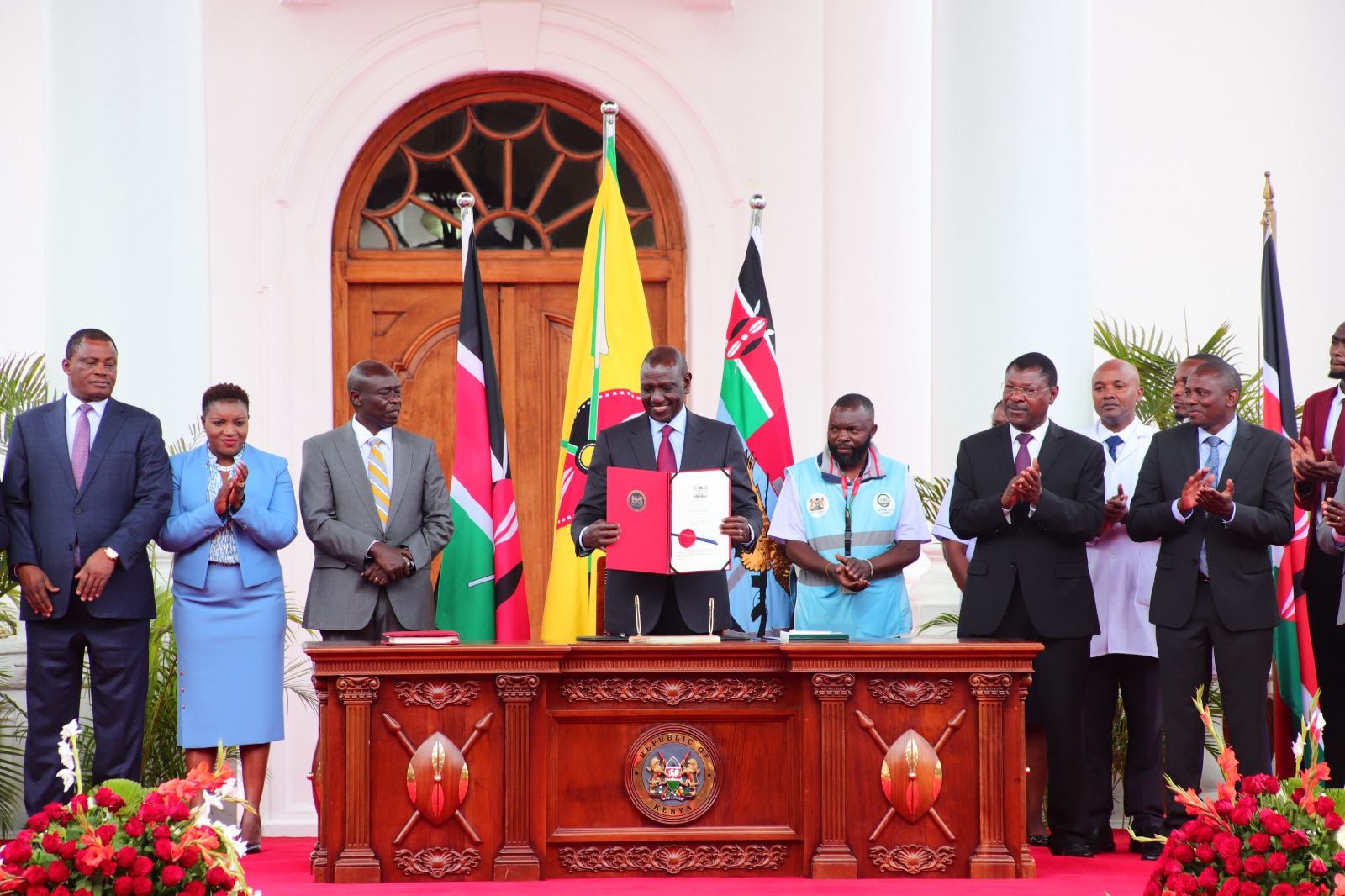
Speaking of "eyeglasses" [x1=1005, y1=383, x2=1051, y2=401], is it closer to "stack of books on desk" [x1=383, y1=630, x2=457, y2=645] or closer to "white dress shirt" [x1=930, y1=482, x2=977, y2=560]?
"white dress shirt" [x1=930, y1=482, x2=977, y2=560]

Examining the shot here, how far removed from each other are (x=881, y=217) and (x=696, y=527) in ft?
13.5

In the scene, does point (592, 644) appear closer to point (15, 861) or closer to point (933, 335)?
point (15, 861)

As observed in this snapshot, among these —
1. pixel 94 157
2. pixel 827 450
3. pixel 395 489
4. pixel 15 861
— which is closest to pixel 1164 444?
pixel 827 450

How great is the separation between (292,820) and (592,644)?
442 centimetres

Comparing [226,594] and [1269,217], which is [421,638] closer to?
[226,594]

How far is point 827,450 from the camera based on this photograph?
6898mm

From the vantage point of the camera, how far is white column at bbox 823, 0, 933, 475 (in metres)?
9.61

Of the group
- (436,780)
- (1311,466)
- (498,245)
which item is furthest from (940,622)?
(498,245)

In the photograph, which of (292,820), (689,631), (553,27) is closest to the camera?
(689,631)

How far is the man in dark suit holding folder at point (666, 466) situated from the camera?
641 centimetres

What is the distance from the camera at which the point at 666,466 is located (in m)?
6.53

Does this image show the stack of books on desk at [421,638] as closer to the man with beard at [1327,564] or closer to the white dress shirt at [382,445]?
the white dress shirt at [382,445]

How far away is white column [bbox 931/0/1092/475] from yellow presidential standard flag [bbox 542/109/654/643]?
1584 mm

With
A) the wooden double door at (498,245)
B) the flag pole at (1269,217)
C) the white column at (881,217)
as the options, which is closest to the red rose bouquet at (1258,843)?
the flag pole at (1269,217)
